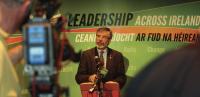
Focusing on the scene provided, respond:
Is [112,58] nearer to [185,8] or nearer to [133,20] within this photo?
[133,20]

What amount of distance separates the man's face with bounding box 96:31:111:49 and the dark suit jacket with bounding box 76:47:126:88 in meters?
0.07

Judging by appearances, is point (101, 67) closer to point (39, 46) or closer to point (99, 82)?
Answer: point (99, 82)

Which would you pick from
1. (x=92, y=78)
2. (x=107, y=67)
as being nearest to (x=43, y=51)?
(x=92, y=78)

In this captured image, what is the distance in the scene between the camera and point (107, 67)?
4703 millimetres

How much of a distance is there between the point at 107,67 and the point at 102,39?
30 centimetres

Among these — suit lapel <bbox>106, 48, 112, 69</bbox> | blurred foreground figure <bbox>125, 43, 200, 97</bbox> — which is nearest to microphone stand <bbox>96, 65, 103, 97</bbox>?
suit lapel <bbox>106, 48, 112, 69</bbox>

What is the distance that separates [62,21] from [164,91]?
0.70 m

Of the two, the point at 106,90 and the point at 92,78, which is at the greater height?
the point at 92,78

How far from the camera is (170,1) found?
17.6ft

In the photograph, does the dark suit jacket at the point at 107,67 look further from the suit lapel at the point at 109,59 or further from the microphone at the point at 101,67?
the microphone at the point at 101,67

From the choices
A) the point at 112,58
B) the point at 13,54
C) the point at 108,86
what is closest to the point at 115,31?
the point at 112,58

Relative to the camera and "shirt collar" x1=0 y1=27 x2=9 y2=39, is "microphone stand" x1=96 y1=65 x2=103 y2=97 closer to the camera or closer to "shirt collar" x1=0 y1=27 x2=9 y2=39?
"shirt collar" x1=0 y1=27 x2=9 y2=39

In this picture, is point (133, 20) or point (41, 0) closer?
point (41, 0)

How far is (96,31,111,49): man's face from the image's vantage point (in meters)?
4.78
